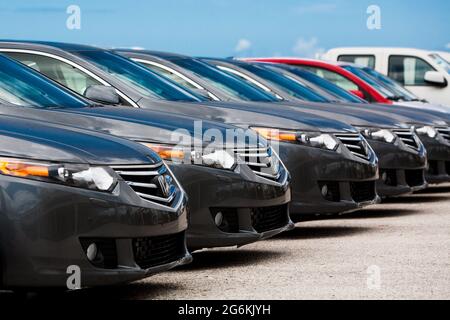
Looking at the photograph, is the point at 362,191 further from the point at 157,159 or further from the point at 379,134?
the point at 157,159

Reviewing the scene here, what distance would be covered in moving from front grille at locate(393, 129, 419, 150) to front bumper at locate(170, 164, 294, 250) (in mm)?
4463

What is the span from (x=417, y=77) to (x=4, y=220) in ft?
55.3

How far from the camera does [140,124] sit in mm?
7891

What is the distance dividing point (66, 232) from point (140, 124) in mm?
1938

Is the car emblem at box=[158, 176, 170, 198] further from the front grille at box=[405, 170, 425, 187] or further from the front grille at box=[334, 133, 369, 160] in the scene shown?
the front grille at box=[405, 170, 425, 187]

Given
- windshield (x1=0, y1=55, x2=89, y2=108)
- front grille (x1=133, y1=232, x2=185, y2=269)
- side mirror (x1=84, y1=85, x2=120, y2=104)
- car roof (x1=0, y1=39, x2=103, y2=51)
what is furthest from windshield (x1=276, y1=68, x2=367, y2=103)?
front grille (x1=133, y1=232, x2=185, y2=269)

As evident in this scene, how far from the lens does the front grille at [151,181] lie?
6.47 metres

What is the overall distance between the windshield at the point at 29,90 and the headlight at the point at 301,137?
1905 mm

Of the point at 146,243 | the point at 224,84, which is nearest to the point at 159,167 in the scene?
the point at 146,243

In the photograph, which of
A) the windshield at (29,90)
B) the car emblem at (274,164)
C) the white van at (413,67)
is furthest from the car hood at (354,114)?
the white van at (413,67)

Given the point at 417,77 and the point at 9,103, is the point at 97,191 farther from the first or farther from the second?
the point at 417,77

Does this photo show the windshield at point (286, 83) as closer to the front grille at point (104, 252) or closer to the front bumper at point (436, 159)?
the front bumper at point (436, 159)

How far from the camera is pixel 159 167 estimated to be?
22.4 feet
